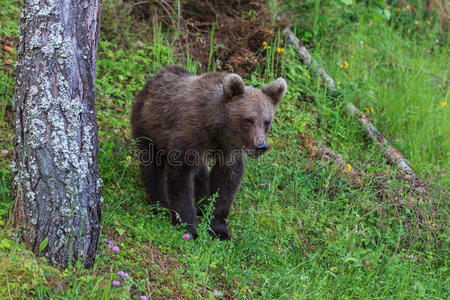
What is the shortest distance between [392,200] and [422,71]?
367 centimetres

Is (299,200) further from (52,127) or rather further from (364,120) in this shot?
(52,127)

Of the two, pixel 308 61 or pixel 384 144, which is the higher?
pixel 308 61

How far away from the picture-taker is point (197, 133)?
5.06 m

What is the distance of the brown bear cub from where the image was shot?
5.04 m

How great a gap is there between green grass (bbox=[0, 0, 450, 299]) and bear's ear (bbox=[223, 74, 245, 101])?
1255mm

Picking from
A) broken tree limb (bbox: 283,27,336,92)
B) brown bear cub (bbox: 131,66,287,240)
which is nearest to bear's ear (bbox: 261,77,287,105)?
brown bear cub (bbox: 131,66,287,240)

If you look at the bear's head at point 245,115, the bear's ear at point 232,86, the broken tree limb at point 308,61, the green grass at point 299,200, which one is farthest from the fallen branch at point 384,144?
the bear's ear at point 232,86

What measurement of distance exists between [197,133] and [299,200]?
1479 mm

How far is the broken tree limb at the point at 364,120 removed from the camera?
21.5 ft

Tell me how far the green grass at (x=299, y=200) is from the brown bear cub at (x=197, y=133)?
26 centimetres

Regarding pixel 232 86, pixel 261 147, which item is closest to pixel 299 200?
pixel 261 147

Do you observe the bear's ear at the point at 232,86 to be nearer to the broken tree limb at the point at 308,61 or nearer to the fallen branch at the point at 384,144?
the fallen branch at the point at 384,144

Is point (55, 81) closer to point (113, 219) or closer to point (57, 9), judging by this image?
point (57, 9)

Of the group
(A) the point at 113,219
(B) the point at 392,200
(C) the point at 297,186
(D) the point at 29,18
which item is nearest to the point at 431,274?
(B) the point at 392,200
